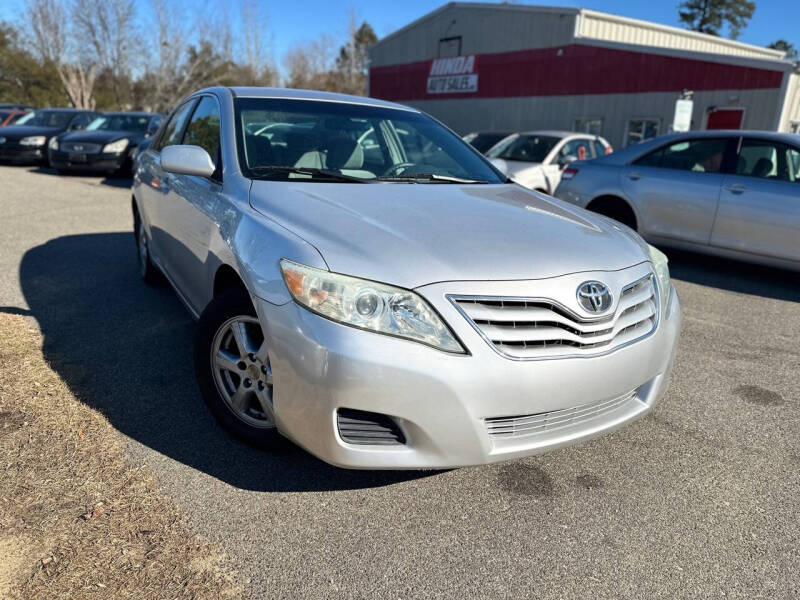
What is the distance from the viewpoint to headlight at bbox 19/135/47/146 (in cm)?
1384

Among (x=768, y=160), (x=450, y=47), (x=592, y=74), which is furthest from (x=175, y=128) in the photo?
(x=450, y=47)

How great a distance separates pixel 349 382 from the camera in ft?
6.40

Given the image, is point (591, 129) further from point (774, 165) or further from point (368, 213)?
point (368, 213)

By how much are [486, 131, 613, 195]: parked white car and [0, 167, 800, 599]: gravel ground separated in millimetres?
5632

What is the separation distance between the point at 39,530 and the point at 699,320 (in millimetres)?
4609

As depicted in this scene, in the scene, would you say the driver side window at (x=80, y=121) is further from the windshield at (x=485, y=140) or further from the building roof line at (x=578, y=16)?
the building roof line at (x=578, y=16)

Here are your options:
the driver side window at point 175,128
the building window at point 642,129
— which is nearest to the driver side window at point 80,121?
the driver side window at point 175,128

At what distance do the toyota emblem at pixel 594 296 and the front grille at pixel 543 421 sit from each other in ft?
1.17

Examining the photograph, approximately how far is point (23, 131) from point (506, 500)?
623 inches

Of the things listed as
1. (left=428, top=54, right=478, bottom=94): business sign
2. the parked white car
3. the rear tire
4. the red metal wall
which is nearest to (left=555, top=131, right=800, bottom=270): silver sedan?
the parked white car

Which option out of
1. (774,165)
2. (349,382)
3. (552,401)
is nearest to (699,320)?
(774,165)

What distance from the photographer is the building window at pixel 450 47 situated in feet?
79.7

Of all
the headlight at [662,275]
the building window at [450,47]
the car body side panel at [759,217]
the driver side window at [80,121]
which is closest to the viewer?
the headlight at [662,275]

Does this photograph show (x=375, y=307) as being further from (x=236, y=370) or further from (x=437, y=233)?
(x=236, y=370)
